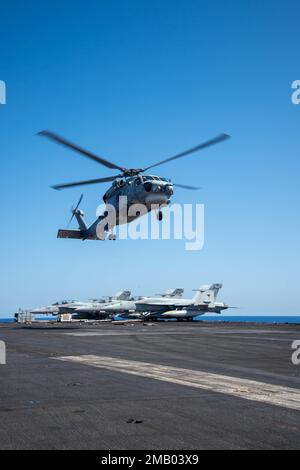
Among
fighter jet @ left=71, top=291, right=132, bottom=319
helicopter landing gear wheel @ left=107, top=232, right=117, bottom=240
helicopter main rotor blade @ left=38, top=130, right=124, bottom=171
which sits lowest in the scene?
fighter jet @ left=71, top=291, right=132, bottom=319

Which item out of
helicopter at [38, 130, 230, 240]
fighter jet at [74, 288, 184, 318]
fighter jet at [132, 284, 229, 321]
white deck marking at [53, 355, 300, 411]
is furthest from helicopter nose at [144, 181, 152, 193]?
fighter jet at [74, 288, 184, 318]

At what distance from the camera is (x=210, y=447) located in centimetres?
623

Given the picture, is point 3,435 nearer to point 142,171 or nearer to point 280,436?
point 280,436

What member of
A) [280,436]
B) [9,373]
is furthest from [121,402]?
[9,373]

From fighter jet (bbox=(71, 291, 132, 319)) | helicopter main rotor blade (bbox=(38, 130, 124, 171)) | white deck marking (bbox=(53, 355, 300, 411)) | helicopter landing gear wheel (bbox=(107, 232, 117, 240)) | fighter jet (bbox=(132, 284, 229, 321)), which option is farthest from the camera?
fighter jet (bbox=(71, 291, 132, 319))

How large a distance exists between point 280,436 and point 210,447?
1270 mm

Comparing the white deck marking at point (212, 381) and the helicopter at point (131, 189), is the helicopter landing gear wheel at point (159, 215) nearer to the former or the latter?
the helicopter at point (131, 189)

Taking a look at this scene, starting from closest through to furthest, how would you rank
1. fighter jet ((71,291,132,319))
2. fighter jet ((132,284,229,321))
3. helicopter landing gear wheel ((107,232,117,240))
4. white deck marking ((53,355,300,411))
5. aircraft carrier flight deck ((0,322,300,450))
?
1. aircraft carrier flight deck ((0,322,300,450))
2. white deck marking ((53,355,300,411))
3. helicopter landing gear wheel ((107,232,117,240))
4. fighter jet ((132,284,229,321))
5. fighter jet ((71,291,132,319))

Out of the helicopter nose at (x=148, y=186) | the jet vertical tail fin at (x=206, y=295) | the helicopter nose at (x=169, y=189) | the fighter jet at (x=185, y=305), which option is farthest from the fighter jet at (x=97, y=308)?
the helicopter nose at (x=148, y=186)

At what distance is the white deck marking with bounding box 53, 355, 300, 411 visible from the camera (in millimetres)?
9844

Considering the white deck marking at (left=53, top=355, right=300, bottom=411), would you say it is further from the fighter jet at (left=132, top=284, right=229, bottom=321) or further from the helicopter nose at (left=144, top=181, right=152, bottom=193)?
the fighter jet at (left=132, top=284, right=229, bottom=321)

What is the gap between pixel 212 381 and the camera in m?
12.2

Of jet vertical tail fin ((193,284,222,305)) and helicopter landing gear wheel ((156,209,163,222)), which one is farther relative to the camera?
jet vertical tail fin ((193,284,222,305))

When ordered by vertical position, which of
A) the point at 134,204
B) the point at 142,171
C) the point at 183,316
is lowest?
the point at 183,316
